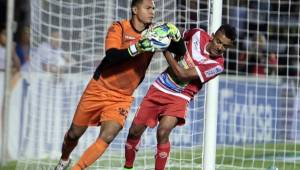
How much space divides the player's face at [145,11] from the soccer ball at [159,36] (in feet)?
0.77

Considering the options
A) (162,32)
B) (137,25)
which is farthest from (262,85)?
(162,32)

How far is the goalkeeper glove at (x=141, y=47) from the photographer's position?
841 centimetres

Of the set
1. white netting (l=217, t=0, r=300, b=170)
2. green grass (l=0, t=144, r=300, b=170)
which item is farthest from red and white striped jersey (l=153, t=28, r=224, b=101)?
white netting (l=217, t=0, r=300, b=170)

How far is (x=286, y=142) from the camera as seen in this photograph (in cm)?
1407

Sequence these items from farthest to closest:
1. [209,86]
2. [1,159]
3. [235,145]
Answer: [235,145], [1,159], [209,86]

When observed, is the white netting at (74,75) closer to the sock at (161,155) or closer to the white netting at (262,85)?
the sock at (161,155)

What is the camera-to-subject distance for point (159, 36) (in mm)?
8484

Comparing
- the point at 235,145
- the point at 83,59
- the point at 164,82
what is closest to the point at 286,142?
the point at 235,145

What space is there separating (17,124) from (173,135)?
9.36 feet

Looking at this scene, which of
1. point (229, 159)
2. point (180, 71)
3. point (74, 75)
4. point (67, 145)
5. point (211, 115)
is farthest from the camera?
point (229, 159)

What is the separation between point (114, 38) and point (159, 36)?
1.64 ft

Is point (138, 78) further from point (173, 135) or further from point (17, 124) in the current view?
point (17, 124)

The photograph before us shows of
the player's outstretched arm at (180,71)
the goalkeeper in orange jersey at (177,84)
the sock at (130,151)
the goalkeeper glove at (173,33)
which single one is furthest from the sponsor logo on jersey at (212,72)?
the sock at (130,151)

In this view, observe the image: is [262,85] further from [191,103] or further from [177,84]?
[177,84]
